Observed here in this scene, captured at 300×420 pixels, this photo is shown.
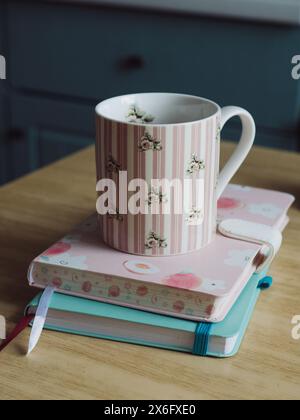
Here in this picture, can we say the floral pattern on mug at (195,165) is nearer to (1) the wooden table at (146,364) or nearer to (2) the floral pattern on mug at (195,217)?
(2) the floral pattern on mug at (195,217)

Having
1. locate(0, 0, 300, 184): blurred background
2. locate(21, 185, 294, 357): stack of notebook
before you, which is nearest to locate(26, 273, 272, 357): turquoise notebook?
locate(21, 185, 294, 357): stack of notebook

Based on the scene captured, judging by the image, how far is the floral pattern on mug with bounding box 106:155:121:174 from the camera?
548 millimetres

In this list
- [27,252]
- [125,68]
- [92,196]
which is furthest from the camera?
[125,68]

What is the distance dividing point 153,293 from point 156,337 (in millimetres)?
35

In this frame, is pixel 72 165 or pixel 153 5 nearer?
pixel 72 165

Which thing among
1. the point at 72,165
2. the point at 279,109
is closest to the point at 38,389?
the point at 72,165

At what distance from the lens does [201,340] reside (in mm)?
498

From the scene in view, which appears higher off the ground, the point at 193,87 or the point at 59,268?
the point at 59,268

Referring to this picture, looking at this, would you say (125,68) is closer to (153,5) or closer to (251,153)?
(153,5)

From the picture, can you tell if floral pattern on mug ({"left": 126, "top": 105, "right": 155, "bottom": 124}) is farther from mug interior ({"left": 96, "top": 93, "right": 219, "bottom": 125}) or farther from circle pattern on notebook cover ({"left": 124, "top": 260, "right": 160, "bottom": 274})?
circle pattern on notebook cover ({"left": 124, "top": 260, "right": 160, "bottom": 274})

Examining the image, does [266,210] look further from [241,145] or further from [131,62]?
[131,62]

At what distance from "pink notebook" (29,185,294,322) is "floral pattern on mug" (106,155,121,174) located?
8cm

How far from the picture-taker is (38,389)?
463 mm

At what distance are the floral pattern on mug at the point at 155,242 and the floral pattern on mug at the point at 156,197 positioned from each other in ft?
0.10
